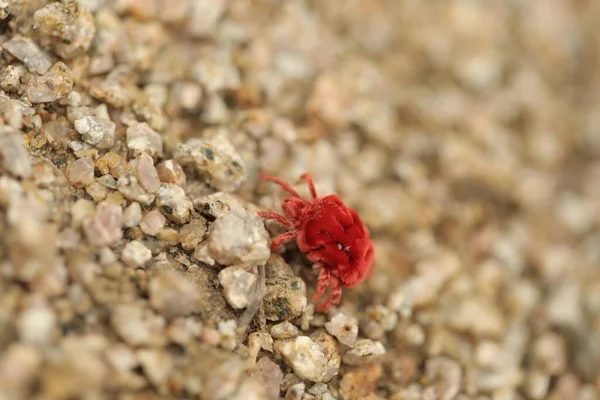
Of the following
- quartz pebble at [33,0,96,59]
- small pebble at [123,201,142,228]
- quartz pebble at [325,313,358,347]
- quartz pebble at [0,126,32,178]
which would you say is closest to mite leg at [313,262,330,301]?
quartz pebble at [325,313,358,347]

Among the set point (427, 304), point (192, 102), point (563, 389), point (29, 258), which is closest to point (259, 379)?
point (29, 258)

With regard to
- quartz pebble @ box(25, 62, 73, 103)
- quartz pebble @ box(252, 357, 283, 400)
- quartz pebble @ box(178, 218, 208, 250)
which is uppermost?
quartz pebble @ box(25, 62, 73, 103)

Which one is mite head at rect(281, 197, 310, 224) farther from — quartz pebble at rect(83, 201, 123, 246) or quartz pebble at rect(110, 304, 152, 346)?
quartz pebble at rect(110, 304, 152, 346)

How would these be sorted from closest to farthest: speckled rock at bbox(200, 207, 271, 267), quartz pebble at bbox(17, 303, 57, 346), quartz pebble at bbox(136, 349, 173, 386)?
quartz pebble at bbox(17, 303, 57, 346) < quartz pebble at bbox(136, 349, 173, 386) < speckled rock at bbox(200, 207, 271, 267)

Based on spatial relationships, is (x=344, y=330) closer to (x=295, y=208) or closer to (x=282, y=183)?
(x=295, y=208)

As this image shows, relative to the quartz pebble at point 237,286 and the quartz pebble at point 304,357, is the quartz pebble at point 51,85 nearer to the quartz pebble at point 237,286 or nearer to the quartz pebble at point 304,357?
the quartz pebble at point 237,286

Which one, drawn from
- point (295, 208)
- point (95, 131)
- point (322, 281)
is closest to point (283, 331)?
point (322, 281)

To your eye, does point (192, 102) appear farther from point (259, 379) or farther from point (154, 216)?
point (259, 379)
